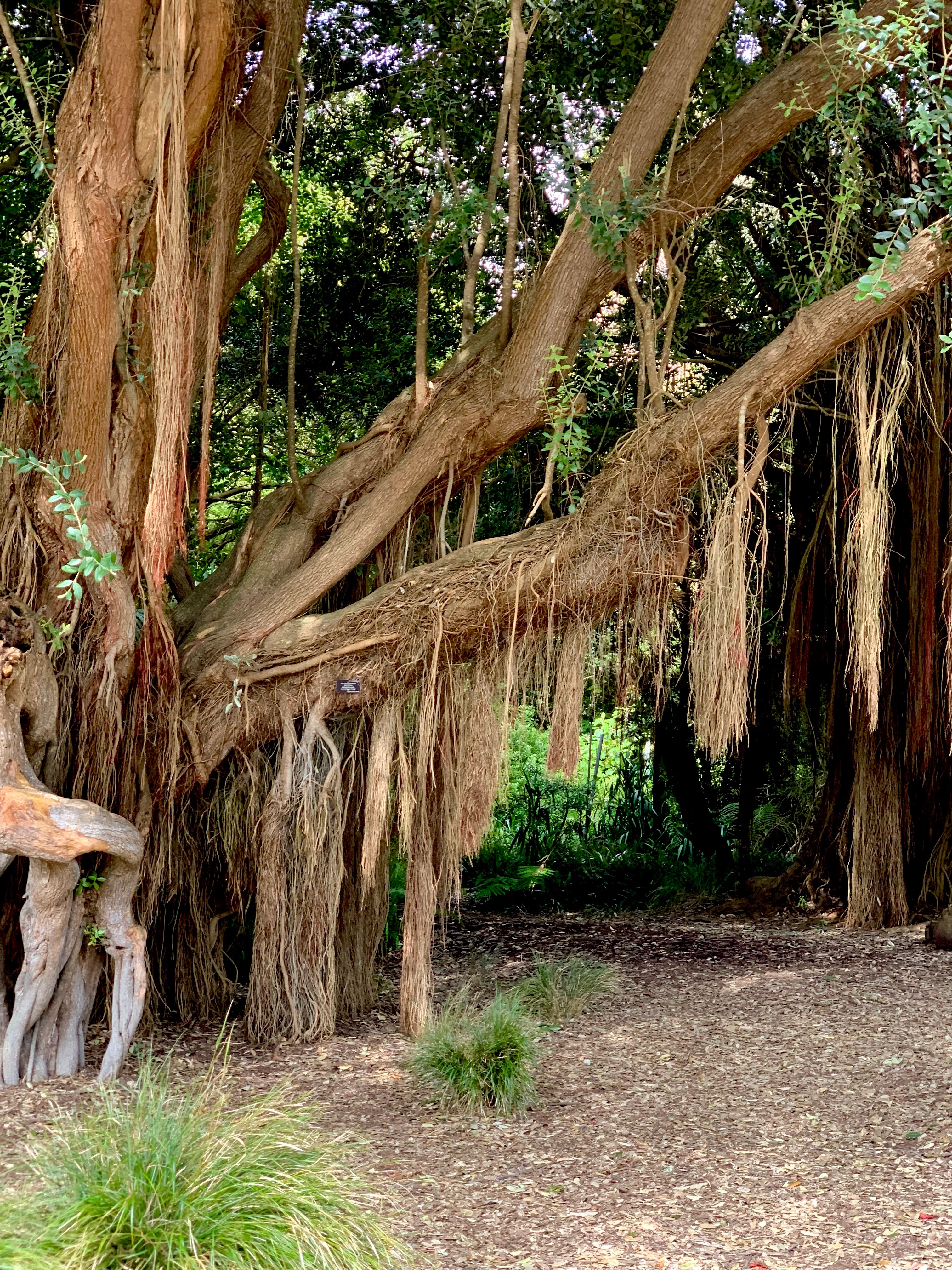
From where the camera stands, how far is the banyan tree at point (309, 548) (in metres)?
4.21

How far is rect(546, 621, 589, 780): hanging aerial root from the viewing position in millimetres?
4809

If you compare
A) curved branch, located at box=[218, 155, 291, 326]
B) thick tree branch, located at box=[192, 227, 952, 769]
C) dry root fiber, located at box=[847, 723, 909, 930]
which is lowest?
dry root fiber, located at box=[847, 723, 909, 930]

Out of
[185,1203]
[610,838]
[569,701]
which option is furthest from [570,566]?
[610,838]

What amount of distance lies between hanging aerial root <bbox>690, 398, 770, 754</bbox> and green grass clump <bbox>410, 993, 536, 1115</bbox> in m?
1.26

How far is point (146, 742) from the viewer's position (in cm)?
495

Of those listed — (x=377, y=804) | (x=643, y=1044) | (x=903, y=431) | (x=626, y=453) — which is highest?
(x=903, y=431)

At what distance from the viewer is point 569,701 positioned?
4848 millimetres

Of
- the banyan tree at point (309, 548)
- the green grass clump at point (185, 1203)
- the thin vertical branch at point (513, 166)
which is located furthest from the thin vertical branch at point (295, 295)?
the green grass clump at point (185, 1203)

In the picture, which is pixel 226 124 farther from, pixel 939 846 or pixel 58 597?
pixel 939 846

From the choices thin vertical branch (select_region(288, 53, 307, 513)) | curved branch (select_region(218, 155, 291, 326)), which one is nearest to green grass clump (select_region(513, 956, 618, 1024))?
thin vertical branch (select_region(288, 53, 307, 513))

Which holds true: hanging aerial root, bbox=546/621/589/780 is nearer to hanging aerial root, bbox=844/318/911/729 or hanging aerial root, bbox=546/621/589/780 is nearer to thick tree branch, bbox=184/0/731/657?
thick tree branch, bbox=184/0/731/657

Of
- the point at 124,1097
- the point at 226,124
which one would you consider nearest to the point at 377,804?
the point at 124,1097

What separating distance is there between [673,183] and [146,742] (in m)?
3.11

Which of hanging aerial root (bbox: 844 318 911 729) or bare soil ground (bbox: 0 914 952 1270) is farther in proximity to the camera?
hanging aerial root (bbox: 844 318 911 729)
